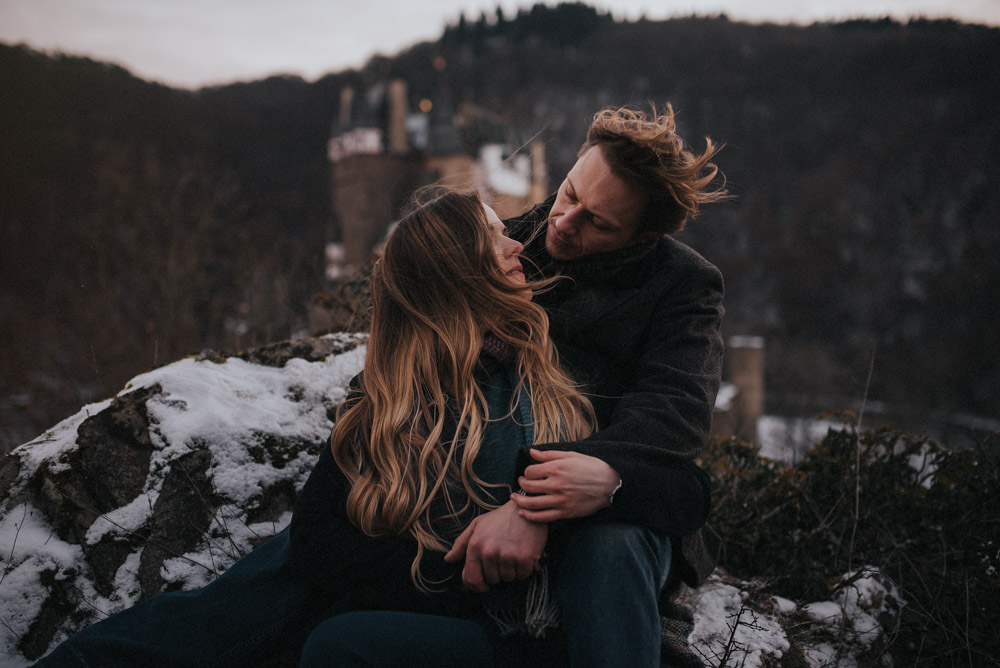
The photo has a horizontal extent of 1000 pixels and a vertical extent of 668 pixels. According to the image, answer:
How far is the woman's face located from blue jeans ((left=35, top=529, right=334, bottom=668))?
3.65 feet

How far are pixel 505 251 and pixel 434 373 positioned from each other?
456 mm

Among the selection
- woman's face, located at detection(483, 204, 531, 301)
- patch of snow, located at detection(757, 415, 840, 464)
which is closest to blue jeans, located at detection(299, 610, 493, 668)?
woman's face, located at detection(483, 204, 531, 301)

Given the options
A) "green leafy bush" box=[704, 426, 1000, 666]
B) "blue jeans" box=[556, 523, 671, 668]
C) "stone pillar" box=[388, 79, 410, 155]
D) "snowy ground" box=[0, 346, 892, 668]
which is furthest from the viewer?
"stone pillar" box=[388, 79, 410, 155]

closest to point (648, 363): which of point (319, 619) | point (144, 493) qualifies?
point (319, 619)

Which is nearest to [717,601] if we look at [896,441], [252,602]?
[896,441]

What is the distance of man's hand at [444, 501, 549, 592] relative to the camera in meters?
1.44

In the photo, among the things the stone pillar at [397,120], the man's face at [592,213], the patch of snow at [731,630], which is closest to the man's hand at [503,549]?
the patch of snow at [731,630]

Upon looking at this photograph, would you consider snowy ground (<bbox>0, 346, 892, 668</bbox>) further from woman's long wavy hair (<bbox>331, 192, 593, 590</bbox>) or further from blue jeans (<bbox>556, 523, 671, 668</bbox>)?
woman's long wavy hair (<bbox>331, 192, 593, 590</bbox>)

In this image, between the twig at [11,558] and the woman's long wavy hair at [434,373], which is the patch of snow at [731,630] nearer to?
the woman's long wavy hair at [434,373]

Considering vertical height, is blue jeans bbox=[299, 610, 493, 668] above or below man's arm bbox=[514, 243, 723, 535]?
below

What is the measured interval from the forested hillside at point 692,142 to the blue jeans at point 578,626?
228 centimetres

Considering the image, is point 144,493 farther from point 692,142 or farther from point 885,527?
point 692,142

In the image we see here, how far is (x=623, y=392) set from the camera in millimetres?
1938

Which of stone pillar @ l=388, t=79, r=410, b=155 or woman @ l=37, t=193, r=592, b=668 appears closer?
woman @ l=37, t=193, r=592, b=668
